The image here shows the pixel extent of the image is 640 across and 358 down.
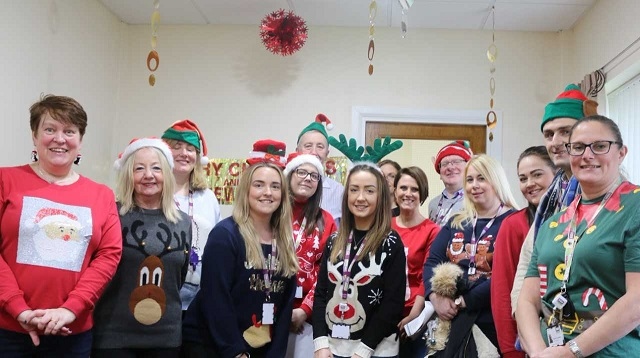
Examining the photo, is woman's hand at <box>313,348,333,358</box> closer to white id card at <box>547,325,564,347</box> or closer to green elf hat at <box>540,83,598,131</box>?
white id card at <box>547,325,564,347</box>

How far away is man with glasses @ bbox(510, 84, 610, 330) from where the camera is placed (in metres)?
2.12

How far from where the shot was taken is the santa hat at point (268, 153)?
2.77 meters

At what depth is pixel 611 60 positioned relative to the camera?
402 cm

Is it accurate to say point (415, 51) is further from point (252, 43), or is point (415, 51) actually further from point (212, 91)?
point (212, 91)

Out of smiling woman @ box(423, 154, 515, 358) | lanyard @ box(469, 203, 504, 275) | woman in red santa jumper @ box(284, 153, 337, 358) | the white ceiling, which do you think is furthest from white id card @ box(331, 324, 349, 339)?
the white ceiling

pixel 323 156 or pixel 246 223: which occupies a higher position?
pixel 323 156

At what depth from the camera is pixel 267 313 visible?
7.61ft

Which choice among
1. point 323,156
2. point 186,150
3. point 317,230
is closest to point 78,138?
point 186,150

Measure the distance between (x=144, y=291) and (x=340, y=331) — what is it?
787mm

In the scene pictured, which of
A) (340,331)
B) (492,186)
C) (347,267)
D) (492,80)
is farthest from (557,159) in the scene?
(492,80)

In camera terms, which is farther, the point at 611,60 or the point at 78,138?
the point at 611,60

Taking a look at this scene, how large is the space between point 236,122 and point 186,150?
2077mm

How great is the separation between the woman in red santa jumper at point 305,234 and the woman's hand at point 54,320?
915mm

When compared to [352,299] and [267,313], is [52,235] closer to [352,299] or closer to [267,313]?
[267,313]
